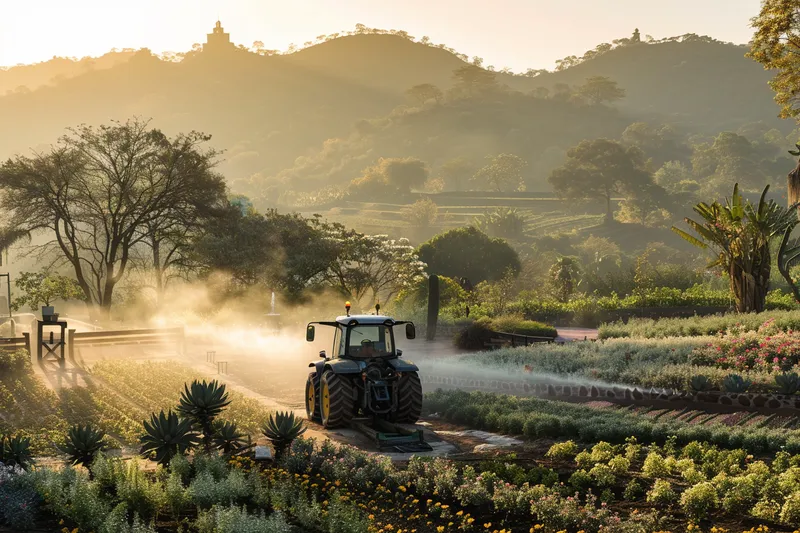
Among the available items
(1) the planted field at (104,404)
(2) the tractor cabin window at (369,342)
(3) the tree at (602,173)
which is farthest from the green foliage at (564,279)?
(3) the tree at (602,173)

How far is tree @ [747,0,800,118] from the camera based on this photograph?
134ft

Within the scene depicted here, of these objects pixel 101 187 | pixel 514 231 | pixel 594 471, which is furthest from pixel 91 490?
pixel 514 231

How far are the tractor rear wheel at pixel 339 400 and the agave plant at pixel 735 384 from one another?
7.38m

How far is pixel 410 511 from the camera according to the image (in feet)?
36.9

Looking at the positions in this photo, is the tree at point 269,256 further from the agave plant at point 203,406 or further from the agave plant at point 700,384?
the agave plant at point 203,406

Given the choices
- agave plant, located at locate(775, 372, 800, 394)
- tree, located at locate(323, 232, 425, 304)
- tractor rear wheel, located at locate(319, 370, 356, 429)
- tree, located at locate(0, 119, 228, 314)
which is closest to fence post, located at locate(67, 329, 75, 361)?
tractor rear wheel, located at locate(319, 370, 356, 429)

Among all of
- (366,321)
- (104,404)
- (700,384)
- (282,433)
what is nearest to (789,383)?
(700,384)

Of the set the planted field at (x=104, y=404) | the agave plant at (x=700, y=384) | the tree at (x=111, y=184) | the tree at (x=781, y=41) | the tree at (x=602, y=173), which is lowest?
the planted field at (x=104, y=404)

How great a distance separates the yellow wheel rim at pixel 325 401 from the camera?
57.1ft

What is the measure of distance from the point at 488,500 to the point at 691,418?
6941 mm

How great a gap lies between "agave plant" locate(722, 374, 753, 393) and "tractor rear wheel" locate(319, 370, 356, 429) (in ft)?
24.2

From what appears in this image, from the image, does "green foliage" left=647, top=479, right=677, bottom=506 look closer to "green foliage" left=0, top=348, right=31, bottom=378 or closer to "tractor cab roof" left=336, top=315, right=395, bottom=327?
"tractor cab roof" left=336, top=315, right=395, bottom=327

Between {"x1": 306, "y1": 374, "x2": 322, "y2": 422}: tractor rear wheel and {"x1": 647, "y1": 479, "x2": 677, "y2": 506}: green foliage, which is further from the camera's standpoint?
{"x1": 306, "y1": 374, "x2": 322, "y2": 422}: tractor rear wheel

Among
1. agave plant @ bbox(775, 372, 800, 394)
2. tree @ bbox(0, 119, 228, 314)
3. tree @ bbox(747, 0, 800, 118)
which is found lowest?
agave plant @ bbox(775, 372, 800, 394)
